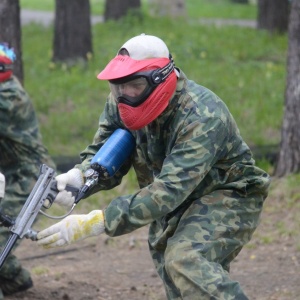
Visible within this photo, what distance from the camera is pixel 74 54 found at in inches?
508

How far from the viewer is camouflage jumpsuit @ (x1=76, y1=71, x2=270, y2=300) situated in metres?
4.01

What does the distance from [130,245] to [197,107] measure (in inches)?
127

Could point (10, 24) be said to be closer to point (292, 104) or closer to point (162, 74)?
point (292, 104)

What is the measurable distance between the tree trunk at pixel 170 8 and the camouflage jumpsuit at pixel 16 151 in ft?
43.0

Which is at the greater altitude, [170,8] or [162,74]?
[162,74]

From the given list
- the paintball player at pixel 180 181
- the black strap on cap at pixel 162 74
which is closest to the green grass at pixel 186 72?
the paintball player at pixel 180 181

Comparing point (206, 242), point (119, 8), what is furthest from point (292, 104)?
point (119, 8)

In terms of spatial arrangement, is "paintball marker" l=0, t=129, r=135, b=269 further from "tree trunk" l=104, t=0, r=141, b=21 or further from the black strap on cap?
"tree trunk" l=104, t=0, r=141, b=21

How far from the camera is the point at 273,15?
1577cm

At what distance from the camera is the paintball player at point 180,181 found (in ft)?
13.1

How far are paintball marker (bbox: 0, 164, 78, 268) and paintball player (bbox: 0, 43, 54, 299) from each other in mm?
1675

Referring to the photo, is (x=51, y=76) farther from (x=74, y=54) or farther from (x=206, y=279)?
(x=206, y=279)

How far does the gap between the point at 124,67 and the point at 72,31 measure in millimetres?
8996

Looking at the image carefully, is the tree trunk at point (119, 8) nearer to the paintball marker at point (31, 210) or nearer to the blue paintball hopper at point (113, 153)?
the blue paintball hopper at point (113, 153)
